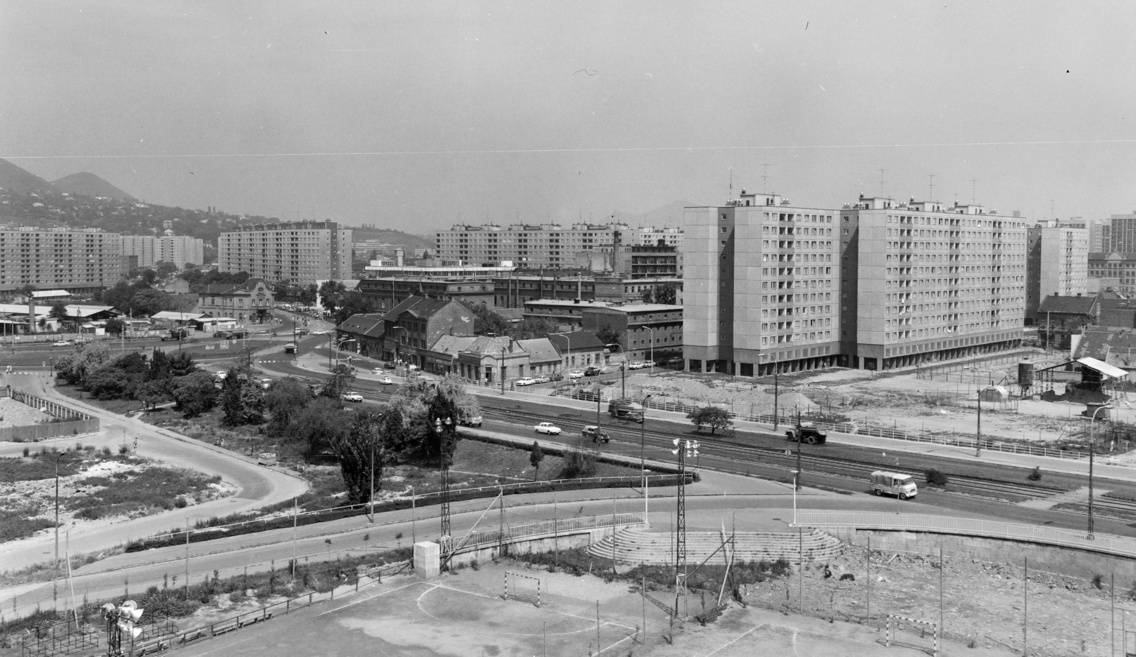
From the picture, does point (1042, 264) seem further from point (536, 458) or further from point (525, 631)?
point (525, 631)

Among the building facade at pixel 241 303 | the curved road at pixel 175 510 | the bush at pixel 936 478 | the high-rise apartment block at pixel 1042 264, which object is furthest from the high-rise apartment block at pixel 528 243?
the bush at pixel 936 478

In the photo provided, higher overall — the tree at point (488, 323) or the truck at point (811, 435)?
the tree at point (488, 323)

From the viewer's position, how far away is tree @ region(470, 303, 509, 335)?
74.8 meters

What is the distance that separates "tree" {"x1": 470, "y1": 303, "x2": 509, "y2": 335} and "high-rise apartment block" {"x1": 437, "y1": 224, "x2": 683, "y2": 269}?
187ft

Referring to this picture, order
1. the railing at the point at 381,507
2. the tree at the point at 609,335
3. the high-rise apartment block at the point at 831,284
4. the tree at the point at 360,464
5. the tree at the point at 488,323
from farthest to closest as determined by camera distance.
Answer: the tree at the point at 488,323, the tree at the point at 609,335, the high-rise apartment block at the point at 831,284, the tree at the point at 360,464, the railing at the point at 381,507

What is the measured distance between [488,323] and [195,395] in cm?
2671

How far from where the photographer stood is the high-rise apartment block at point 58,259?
143 metres

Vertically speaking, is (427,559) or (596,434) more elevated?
(596,434)

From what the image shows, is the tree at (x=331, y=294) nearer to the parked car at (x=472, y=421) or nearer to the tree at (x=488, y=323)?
the tree at (x=488, y=323)

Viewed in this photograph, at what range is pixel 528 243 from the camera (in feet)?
475

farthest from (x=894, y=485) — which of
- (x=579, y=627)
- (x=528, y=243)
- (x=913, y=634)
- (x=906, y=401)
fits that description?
(x=528, y=243)

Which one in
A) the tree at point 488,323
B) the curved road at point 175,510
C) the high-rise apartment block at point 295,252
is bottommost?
the curved road at point 175,510

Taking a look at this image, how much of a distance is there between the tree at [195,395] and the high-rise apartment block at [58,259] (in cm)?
10311

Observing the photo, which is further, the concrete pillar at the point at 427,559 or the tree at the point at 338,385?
the tree at the point at 338,385
